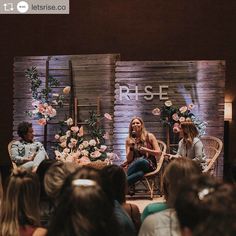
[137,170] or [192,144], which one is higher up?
[192,144]

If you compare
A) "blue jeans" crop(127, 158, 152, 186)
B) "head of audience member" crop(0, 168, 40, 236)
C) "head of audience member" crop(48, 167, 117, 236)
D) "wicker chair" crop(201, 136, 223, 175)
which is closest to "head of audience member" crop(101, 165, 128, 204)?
"head of audience member" crop(0, 168, 40, 236)

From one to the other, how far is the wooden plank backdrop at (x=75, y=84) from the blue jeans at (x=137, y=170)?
2.96 ft

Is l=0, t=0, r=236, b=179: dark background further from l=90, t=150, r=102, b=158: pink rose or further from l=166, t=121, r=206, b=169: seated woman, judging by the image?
l=166, t=121, r=206, b=169: seated woman

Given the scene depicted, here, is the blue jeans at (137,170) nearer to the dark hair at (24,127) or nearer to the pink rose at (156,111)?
the pink rose at (156,111)

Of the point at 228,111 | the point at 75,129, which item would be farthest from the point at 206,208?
the point at 228,111

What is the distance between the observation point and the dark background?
9461 mm

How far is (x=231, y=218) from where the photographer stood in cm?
132

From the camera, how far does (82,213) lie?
1553 millimetres

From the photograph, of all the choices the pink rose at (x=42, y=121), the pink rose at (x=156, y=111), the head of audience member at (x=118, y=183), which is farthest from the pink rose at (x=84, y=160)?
the head of audience member at (x=118, y=183)

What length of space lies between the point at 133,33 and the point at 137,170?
378cm

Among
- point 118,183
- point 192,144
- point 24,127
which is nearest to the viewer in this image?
point 118,183

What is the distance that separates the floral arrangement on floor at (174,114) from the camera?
277 inches

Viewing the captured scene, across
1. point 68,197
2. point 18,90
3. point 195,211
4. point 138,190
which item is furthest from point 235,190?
point 18,90

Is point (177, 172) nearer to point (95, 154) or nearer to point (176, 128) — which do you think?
point (95, 154)
